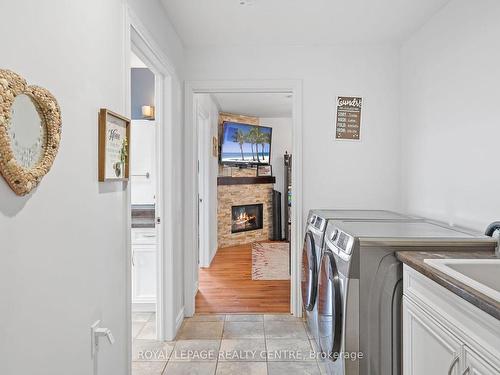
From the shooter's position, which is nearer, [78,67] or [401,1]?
[78,67]

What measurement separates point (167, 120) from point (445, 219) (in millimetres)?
2155

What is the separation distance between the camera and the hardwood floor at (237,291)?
3.49 m

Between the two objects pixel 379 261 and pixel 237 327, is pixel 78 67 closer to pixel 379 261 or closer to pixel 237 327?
pixel 379 261

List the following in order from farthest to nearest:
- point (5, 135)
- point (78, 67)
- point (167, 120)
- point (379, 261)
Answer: point (167, 120)
point (379, 261)
point (78, 67)
point (5, 135)

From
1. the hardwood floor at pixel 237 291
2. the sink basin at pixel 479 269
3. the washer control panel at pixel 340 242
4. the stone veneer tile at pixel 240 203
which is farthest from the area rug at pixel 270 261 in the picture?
the sink basin at pixel 479 269

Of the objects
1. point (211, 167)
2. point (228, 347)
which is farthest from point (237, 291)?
point (211, 167)

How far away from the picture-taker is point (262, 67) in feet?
10.8

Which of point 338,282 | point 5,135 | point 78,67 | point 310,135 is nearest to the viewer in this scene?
point 5,135

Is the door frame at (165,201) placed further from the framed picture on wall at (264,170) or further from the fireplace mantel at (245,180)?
the framed picture on wall at (264,170)

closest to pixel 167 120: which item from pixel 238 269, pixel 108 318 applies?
pixel 108 318

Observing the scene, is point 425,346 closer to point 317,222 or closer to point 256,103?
point 317,222

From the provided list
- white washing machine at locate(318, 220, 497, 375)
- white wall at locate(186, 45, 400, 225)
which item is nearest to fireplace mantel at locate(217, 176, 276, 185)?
white wall at locate(186, 45, 400, 225)

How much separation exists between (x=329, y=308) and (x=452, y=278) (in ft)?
3.21

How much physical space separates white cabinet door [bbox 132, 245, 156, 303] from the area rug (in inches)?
61.3
